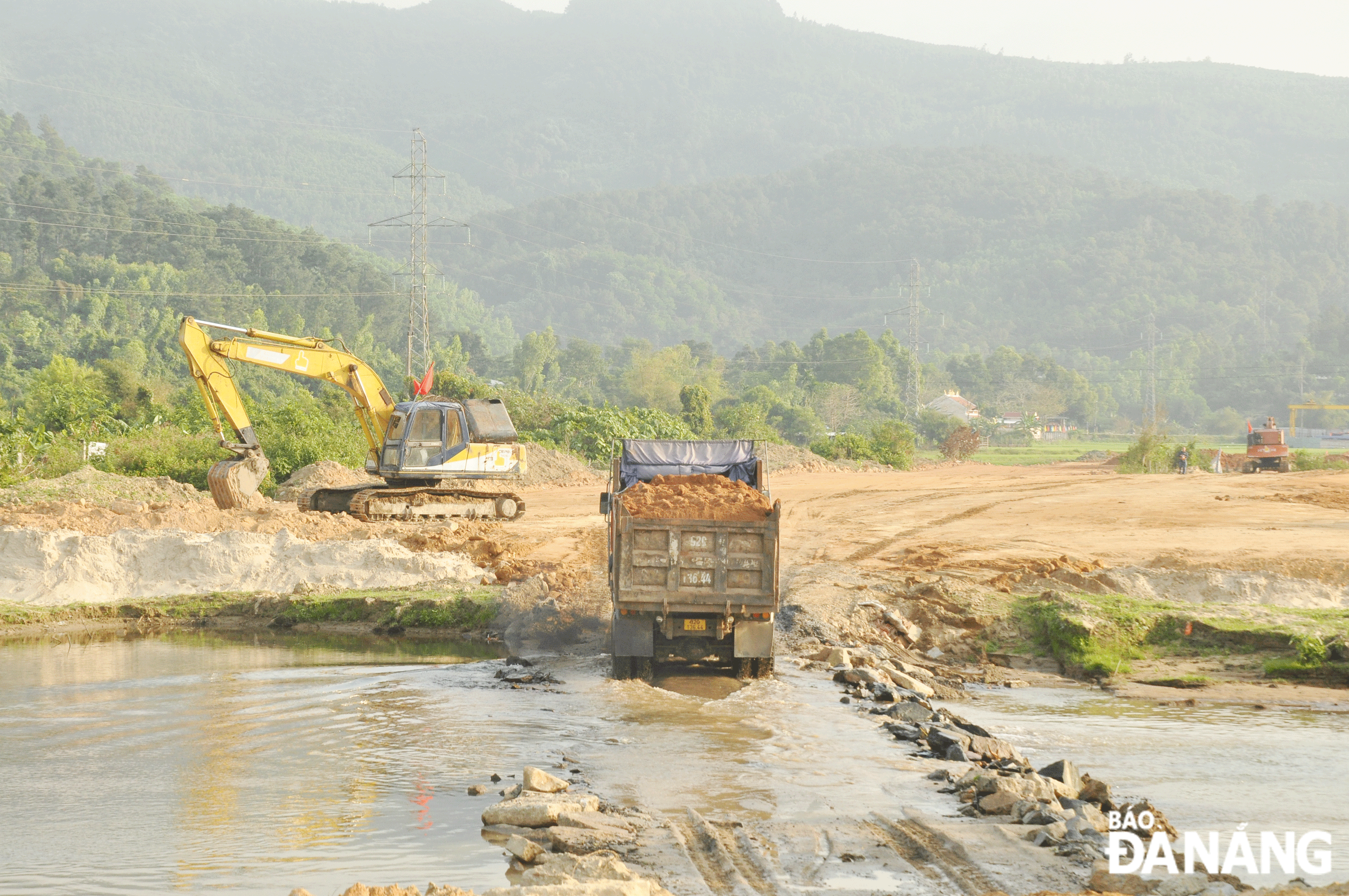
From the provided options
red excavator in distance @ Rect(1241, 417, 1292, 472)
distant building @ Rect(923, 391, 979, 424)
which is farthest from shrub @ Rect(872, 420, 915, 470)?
distant building @ Rect(923, 391, 979, 424)

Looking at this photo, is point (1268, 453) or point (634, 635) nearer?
point (634, 635)

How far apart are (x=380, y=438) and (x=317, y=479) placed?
19.0 ft

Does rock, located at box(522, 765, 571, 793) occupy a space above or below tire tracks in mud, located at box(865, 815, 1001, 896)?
above

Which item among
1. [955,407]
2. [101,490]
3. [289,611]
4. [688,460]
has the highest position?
[955,407]

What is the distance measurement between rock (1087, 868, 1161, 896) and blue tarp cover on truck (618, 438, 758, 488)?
359 inches

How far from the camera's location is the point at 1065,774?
10.3 m

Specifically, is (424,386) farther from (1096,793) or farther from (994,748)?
(1096,793)

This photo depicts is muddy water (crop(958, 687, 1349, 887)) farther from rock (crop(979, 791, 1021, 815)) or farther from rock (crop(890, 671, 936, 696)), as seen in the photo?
rock (crop(979, 791, 1021, 815))

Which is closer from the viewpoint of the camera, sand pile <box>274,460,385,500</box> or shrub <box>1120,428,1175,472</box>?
sand pile <box>274,460,385,500</box>

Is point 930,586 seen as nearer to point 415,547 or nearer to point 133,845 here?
point 415,547

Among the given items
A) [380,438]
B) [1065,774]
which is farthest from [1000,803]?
[380,438]

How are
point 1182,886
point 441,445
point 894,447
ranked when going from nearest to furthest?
point 1182,886 → point 441,445 → point 894,447

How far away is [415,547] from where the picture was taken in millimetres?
24031

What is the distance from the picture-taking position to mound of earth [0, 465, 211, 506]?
2744 centimetres
